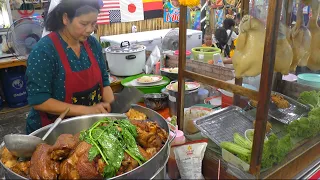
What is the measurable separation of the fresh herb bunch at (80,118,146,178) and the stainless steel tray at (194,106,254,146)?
428mm

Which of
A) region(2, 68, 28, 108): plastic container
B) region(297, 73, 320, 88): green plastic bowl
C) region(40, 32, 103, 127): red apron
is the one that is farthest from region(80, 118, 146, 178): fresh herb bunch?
region(2, 68, 28, 108): plastic container

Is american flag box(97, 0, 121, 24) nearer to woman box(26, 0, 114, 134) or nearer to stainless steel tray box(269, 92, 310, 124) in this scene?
woman box(26, 0, 114, 134)

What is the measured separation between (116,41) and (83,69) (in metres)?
2.10

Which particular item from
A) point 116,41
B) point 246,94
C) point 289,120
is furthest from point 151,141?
point 116,41

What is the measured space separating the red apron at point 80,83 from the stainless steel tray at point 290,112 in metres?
1.02

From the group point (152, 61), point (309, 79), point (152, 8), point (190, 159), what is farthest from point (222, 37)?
point (152, 8)

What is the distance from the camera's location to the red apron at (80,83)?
1621 millimetres

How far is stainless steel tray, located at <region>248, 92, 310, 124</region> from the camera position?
1.38 metres

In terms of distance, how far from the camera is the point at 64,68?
1608 millimetres

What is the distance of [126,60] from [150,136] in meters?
2.03

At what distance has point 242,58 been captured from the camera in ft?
3.68

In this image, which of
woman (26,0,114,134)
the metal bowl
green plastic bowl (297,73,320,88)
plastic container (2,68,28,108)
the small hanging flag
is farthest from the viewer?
the small hanging flag

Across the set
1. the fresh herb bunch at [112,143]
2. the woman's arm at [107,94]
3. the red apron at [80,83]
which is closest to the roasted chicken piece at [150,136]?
the fresh herb bunch at [112,143]

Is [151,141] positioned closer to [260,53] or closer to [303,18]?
[260,53]
